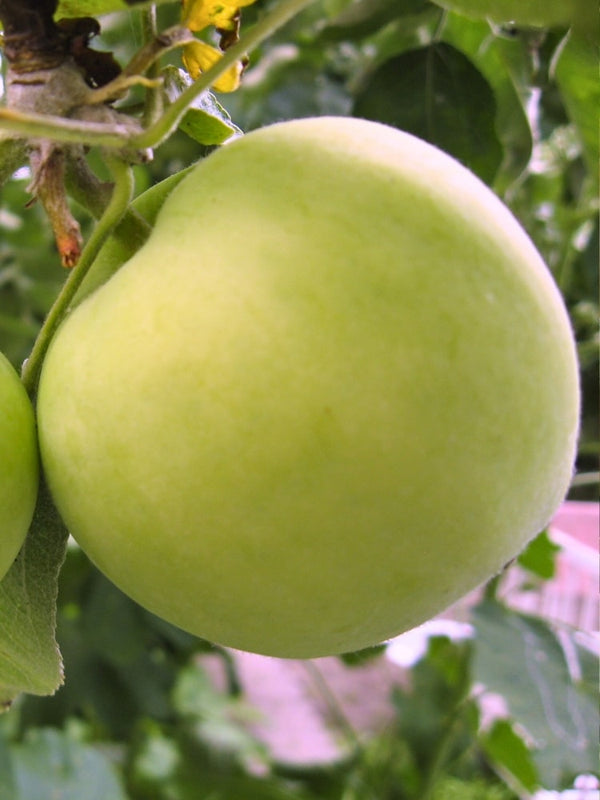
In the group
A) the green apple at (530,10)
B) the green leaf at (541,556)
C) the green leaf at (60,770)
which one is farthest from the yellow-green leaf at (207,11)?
the green leaf at (60,770)

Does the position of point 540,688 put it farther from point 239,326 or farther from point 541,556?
point 239,326

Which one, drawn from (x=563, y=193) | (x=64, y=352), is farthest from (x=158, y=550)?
(x=563, y=193)

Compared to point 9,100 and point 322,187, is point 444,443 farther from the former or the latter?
point 9,100

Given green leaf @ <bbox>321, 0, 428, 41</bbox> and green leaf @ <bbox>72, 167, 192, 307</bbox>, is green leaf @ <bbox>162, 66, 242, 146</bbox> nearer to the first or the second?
green leaf @ <bbox>72, 167, 192, 307</bbox>

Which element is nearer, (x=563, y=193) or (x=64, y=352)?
(x=64, y=352)

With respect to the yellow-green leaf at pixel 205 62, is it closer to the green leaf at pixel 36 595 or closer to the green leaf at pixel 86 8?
the green leaf at pixel 86 8
